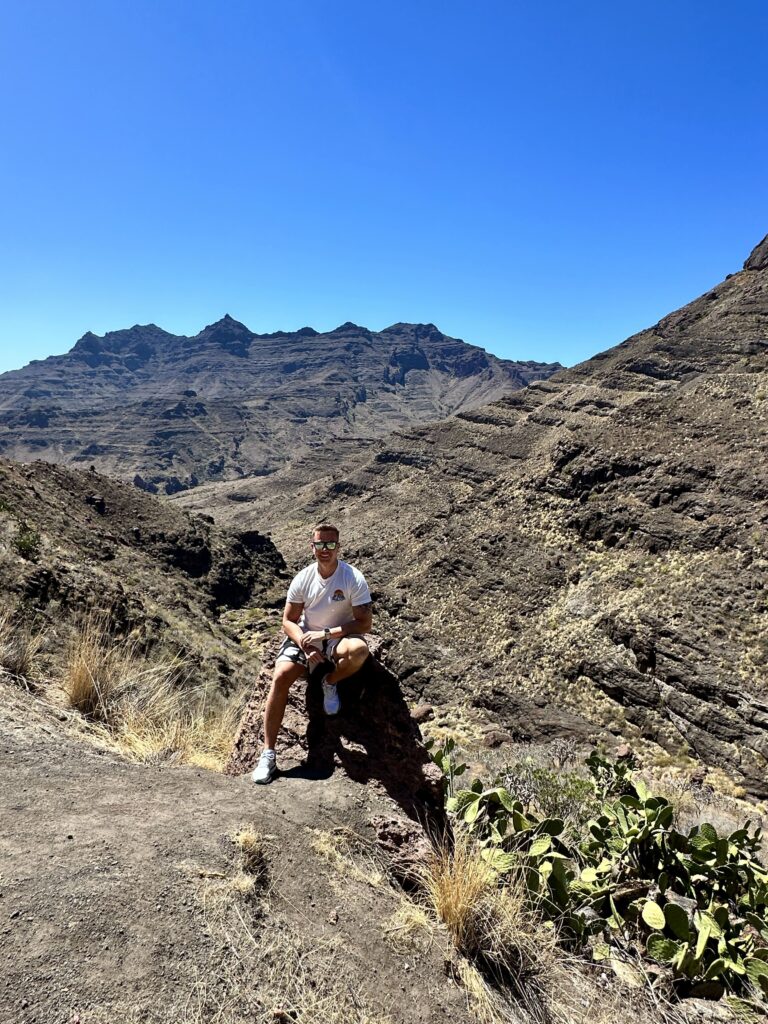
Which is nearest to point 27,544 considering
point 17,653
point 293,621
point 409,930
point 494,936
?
point 17,653

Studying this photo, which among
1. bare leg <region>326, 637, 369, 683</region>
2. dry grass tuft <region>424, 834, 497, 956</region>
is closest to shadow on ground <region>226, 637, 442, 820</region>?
bare leg <region>326, 637, 369, 683</region>

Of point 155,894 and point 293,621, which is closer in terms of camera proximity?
point 155,894

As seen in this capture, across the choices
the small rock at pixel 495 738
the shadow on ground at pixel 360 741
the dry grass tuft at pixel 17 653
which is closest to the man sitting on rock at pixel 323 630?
the shadow on ground at pixel 360 741

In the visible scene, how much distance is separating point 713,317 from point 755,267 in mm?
7486

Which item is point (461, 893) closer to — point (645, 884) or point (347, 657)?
point (645, 884)

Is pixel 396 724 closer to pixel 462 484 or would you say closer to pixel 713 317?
pixel 462 484

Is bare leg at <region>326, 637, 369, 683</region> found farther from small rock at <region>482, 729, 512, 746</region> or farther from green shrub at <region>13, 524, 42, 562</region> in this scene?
small rock at <region>482, 729, 512, 746</region>

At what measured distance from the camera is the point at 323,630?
4.66 metres

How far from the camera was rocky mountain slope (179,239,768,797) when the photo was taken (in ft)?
69.0

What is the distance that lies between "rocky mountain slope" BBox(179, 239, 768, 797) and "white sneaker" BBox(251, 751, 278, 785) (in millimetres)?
18737

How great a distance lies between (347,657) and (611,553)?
93.4 feet

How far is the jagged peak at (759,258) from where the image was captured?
5191 centimetres

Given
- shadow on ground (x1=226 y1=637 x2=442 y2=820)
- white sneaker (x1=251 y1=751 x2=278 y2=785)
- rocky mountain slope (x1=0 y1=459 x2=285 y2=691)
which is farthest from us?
rocky mountain slope (x1=0 y1=459 x2=285 y2=691)

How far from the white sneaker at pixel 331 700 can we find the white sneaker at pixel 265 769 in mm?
556
